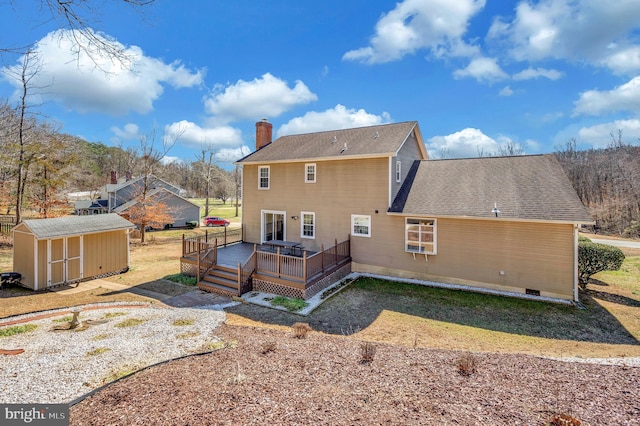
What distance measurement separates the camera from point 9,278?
11906 mm

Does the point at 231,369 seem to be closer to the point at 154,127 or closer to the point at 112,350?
the point at 112,350

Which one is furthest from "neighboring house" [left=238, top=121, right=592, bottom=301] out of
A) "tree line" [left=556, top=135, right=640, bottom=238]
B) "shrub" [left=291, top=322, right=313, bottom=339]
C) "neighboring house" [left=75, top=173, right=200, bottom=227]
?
"tree line" [left=556, top=135, right=640, bottom=238]

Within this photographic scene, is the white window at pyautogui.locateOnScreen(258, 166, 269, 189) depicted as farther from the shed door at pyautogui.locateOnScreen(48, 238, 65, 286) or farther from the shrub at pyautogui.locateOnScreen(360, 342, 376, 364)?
the shrub at pyautogui.locateOnScreen(360, 342, 376, 364)

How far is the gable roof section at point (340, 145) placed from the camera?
13.9 m

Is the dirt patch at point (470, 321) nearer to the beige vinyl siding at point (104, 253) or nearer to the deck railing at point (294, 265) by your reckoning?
the deck railing at point (294, 265)

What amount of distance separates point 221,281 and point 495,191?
40.1 ft

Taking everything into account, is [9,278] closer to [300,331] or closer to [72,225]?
[72,225]

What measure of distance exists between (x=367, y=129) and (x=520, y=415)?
1445 centimetres

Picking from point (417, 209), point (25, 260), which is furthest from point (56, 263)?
point (417, 209)

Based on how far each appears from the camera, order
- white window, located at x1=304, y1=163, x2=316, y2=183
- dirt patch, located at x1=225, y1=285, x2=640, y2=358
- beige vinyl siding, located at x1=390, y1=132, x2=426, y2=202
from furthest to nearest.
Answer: white window, located at x1=304, y1=163, x2=316, y2=183, beige vinyl siding, located at x1=390, y1=132, x2=426, y2=202, dirt patch, located at x1=225, y1=285, x2=640, y2=358

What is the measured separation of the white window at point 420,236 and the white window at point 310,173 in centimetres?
526

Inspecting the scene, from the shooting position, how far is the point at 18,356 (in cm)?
576

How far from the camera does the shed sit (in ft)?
38.3

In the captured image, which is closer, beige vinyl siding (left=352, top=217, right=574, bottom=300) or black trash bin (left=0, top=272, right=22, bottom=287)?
beige vinyl siding (left=352, top=217, right=574, bottom=300)
